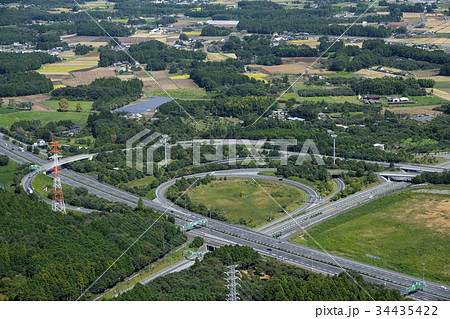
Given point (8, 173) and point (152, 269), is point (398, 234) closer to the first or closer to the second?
point (152, 269)

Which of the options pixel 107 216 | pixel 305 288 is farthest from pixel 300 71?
pixel 305 288

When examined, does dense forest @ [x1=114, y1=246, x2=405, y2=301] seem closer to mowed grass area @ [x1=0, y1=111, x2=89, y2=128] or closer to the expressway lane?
the expressway lane

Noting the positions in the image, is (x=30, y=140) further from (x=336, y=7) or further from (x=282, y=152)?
(x=336, y=7)

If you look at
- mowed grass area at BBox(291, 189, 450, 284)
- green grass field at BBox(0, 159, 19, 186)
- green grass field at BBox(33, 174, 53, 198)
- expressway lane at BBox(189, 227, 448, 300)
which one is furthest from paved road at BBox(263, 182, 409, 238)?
green grass field at BBox(0, 159, 19, 186)

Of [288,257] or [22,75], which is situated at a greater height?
[288,257]

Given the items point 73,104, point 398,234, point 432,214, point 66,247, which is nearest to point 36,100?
point 73,104

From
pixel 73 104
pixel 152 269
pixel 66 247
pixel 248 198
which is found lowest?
pixel 73 104
